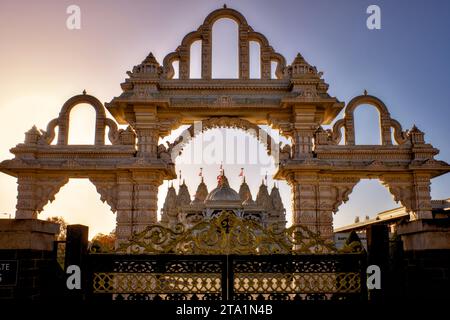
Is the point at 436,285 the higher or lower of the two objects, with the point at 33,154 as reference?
lower

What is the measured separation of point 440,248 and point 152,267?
3.63 m

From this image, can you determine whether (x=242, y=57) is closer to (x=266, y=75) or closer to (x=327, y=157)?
(x=266, y=75)

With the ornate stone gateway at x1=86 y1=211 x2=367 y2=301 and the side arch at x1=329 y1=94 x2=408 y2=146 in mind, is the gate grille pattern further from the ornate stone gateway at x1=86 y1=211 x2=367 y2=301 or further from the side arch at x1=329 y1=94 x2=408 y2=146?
the side arch at x1=329 y1=94 x2=408 y2=146

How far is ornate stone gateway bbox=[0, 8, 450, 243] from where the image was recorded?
13.0 m

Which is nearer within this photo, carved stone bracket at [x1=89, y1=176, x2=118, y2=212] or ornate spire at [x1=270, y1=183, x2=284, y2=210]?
carved stone bracket at [x1=89, y1=176, x2=118, y2=212]

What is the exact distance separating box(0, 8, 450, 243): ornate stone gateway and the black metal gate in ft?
26.2

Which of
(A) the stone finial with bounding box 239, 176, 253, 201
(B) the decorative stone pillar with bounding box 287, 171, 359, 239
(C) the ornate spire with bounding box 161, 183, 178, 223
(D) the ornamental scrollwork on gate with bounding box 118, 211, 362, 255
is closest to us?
(D) the ornamental scrollwork on gate with bounding box 118, 211, 362, 255

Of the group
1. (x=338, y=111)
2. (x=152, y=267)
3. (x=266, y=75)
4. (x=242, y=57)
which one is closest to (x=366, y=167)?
(x=338, y=111)

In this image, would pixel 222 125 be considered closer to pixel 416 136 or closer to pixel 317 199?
pixel 317 199

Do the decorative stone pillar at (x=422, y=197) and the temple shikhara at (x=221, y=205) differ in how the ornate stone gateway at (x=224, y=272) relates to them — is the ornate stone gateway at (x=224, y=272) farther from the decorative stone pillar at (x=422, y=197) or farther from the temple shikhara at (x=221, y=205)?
the temple shikhara at (x=221, y=205)

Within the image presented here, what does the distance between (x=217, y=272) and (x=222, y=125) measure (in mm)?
9369

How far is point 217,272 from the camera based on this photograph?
16.0ft

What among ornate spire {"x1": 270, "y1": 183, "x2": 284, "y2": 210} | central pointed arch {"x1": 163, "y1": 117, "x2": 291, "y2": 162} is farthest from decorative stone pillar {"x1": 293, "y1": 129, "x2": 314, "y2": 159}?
ornate spire {"x1": 270, "y1": 183, "x2": 284, "y2": 210}
